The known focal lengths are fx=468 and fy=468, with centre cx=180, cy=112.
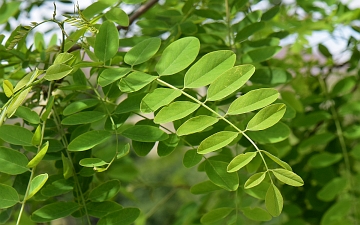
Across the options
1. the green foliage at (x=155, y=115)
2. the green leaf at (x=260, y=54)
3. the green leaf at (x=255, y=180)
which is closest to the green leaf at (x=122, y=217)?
the green foliage at (x=155, y=115)

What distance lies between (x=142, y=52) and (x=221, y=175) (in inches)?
4.7

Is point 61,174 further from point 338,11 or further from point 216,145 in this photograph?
point 338,11

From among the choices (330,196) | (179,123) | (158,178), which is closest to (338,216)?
(330,196)

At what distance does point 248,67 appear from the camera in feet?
1.11

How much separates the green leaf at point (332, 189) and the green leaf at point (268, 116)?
0.29m

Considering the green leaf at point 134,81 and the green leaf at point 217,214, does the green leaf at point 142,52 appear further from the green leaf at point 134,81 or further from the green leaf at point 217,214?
the green leaf at point 217,214

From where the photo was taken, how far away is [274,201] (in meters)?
0.33

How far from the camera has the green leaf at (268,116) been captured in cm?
32

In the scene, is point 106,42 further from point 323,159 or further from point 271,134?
point 323,159

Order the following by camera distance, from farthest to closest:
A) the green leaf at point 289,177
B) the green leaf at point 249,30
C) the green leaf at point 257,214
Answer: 1. the green leaf at point 249,30
2. the green leaf at point 257,214
3. the green leaf at point 289,177

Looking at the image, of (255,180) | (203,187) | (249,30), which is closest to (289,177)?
(255,180)

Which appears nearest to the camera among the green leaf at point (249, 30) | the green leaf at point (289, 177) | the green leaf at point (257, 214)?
the green leaf at point (289, 177)

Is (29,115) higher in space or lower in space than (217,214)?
higher

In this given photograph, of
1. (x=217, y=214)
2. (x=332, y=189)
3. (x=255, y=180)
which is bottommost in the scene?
(x=332, y=189)
